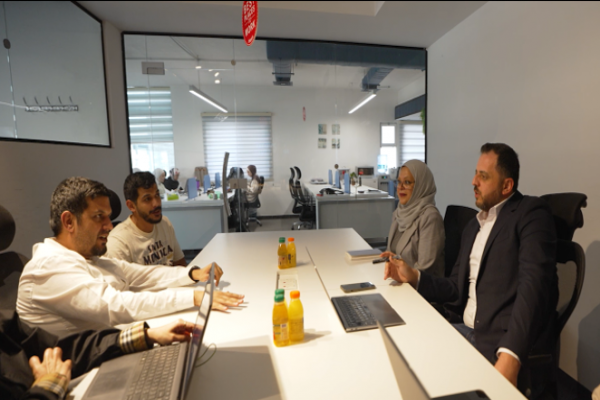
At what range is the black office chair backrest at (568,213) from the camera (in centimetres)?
129

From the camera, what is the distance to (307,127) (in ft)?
13.9

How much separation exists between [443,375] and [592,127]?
1.85m

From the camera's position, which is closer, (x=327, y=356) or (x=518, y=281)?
(x=327, y=356)

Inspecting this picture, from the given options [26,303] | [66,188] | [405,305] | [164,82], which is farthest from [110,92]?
[405,305]

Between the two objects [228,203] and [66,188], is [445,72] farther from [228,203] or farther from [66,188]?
[66,188]

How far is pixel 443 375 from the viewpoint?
90 centimetres

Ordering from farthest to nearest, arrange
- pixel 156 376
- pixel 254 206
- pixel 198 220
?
pixel 254 206 < pixel 198 220 < pixel 156 376

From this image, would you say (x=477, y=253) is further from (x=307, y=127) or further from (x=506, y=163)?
(x=307, y=127)

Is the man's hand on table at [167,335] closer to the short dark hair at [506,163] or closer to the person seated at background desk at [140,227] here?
the person seated at background desk at [140,227]

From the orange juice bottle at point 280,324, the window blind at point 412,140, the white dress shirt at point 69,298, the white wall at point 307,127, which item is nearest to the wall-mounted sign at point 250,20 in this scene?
the white wall at point 307,127

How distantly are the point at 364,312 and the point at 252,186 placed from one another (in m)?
3.17

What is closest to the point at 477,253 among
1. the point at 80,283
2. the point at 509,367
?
the point at 509,367

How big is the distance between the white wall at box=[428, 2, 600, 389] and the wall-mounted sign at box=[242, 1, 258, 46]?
1.92 m

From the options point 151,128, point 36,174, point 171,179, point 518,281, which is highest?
point 151,128
